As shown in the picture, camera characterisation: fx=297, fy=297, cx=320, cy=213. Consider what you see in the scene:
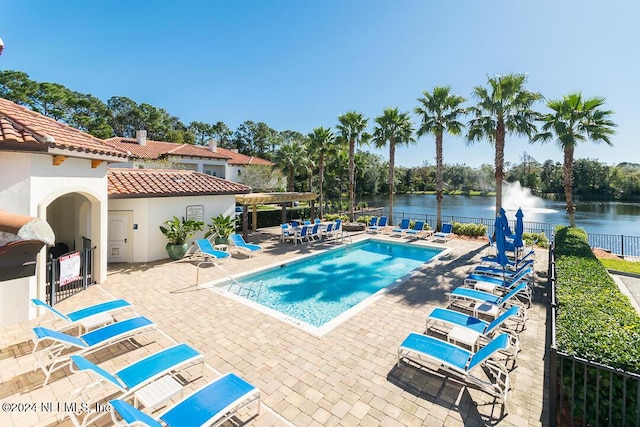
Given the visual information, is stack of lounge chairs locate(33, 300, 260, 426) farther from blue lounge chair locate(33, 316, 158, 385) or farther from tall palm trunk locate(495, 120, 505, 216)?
tall palm trunk locate(495, 120, 505, 216)

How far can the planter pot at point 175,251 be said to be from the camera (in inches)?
516

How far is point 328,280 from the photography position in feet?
39.4

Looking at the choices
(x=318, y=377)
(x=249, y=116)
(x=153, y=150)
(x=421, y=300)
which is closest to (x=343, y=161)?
(x=153, y=150)

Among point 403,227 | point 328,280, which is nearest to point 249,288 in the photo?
point 328,280

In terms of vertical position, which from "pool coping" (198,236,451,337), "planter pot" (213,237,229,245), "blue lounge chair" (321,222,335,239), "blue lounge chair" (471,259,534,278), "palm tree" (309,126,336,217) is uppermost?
"palm tree" (309,126,336,217)

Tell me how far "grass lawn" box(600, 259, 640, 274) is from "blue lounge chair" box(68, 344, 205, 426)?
16641mm

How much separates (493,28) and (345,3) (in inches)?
286

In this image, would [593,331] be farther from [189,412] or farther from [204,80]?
[204,80]

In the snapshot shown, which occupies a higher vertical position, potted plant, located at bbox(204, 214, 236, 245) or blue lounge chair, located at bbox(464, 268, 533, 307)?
potted plant, located at bbox(204, 214, 236, 245)

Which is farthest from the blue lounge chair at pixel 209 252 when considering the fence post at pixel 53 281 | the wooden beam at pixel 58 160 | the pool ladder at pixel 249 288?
the wooden beam at pixel 58 160

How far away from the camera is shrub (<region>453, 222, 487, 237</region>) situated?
19578mm

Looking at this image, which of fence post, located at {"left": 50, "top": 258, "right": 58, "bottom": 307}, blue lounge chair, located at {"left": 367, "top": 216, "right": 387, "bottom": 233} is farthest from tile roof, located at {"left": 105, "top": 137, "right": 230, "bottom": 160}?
fence post, located at {"left": 50, "top": 258, "right": 58, "bottom": 307}

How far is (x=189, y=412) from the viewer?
3.82 metres

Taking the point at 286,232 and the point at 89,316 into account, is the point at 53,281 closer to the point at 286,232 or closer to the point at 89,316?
the point at 89,316
